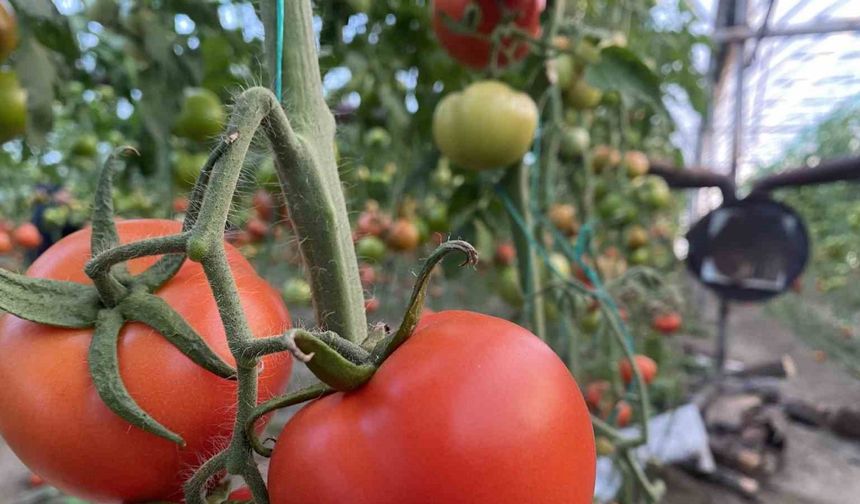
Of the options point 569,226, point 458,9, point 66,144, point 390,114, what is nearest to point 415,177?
point 390,114

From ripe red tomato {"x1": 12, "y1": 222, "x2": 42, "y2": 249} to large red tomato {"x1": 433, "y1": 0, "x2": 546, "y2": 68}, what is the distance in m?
2.52

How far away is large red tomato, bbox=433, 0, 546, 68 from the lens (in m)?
0.72

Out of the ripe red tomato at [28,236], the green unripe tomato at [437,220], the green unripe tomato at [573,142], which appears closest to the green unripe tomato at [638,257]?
the green unripe tomato at [437,220]

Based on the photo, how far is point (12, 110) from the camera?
2.35 feet

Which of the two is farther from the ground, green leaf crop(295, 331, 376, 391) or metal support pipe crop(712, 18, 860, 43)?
metal support pipe crop(712, 18, 860, 43)

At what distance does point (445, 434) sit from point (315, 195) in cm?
12

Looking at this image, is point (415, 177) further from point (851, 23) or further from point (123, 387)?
point (851, 23)

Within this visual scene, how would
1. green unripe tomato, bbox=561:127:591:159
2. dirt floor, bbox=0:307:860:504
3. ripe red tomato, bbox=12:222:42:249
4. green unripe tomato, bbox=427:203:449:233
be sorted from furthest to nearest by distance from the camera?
ripe red tomato, bbox=12:222:42:249, dirt floor, bbox=0:307:860:504, green unripe tomato, bbox=427:203:449:233, green unripe tomato, bbox=561:127:591:159

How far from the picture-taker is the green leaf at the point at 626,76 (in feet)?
2.18

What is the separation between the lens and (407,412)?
21 cm

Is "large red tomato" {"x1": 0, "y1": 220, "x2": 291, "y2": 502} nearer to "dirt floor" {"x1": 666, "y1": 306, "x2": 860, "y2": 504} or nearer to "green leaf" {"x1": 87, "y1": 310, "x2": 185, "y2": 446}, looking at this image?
"green leaf" {"x1": 87, "y1": 310, "x2": 185, "y2": 446}

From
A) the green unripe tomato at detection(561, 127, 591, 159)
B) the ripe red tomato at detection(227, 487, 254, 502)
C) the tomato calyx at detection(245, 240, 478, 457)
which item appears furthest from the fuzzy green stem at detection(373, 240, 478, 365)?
the green unripe tomato at detection(561, 127, 591, 159)

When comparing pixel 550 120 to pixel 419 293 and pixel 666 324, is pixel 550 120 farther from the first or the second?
pixel 666 324

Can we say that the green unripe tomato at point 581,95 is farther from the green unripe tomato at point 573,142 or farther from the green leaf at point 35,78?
the green leaf at point 35,78
